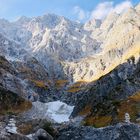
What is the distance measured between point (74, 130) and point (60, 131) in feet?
10.2

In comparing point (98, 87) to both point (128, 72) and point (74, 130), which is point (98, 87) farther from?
point (74, 130)

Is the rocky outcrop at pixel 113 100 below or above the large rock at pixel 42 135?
above

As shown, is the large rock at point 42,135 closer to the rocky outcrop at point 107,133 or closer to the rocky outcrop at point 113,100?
the rocky outcrop at point 107,133

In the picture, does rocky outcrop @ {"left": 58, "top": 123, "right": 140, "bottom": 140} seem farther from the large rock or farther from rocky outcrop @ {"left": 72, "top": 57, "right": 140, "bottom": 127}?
rocky outcrop @ {"left": 72, "top": 57, "right": 140, "bottom": 127}

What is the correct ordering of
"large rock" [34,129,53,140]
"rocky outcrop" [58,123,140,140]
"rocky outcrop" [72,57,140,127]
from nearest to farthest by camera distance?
1. "rocky outcrop" [58,123,140,140]
2. "large rock" [34,129,53,140]
3. "rocky outcrop" [72,57,140,127]

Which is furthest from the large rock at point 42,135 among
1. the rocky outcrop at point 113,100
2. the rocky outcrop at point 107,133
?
the rocky outcrop at point 113,100

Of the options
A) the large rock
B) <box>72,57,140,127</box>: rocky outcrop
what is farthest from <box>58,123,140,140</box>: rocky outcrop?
<box>72,57,140,127</box>: rocky outcrop

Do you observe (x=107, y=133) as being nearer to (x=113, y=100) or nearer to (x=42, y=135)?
(x=42, y=135)

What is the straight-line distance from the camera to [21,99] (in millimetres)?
138500

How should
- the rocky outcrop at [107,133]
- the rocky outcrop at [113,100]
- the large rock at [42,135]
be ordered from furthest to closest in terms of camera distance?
the rocky outcrop at [113,100] < the large rock at [42,135] < the rocky outcrop at [107,133]

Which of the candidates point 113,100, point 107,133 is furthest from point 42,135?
point 113,100

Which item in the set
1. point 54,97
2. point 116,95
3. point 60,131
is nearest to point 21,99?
point 116,95

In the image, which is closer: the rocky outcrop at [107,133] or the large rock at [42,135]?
the rocky outcrop at [107,133]

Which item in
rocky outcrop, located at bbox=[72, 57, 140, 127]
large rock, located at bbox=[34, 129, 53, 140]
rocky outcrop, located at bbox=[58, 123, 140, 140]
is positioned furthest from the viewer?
rocky outcrop, located at bbox=[72, 57, 140, 127]
